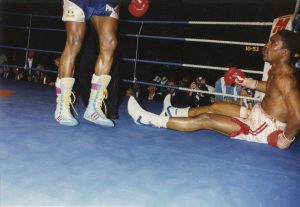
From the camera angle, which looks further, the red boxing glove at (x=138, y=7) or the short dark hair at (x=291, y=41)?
the red boxing glove at (x=138, y=7)

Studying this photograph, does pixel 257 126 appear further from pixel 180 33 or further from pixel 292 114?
pixel 180 33

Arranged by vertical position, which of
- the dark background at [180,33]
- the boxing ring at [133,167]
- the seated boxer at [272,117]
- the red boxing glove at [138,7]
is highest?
the dark background at [180,33]

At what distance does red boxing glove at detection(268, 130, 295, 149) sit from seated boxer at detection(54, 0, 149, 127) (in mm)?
957

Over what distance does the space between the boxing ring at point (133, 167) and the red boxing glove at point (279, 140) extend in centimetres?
4

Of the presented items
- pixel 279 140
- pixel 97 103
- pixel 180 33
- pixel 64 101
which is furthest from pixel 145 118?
pixel 180 33

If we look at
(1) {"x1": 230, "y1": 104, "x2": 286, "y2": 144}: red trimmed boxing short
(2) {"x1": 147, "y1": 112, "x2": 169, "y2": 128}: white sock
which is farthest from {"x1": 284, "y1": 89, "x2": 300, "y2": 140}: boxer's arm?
Result: (2) {"x1": 147, "y1": 112, "x2": 169, "y2": 128}: white sock

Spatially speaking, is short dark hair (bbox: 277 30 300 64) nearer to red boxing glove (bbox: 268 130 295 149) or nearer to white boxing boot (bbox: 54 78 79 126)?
red boxing glove (bbox: 268 130 295 149)

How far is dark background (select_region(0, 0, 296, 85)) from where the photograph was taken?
27.0ft

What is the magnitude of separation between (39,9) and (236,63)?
6163 mm

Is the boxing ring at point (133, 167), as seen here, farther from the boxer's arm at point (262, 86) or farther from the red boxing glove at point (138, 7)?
the red boxing glove at point (138, 7)

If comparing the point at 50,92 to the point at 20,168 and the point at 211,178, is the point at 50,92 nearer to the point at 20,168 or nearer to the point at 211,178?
the point at 20,168

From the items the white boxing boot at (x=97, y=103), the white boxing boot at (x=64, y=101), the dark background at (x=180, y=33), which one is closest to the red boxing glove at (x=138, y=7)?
the white boxing boot at (x=97, y=103)

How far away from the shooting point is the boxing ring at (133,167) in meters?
1.00

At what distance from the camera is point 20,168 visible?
1124mm
